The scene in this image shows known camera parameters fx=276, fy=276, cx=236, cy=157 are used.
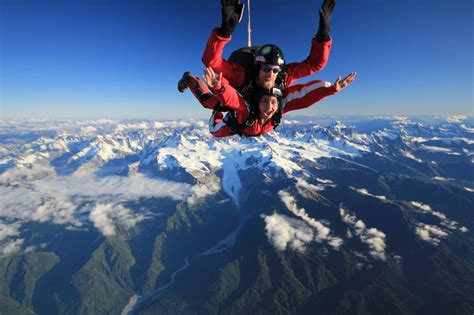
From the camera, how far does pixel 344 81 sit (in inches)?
239

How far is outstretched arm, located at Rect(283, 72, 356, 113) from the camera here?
6.11m

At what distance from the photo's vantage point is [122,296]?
7279 inches

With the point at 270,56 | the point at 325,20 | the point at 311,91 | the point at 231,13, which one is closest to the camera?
the point at 231,13

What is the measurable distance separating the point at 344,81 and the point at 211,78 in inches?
135

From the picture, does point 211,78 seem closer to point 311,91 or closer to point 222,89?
point 222,89

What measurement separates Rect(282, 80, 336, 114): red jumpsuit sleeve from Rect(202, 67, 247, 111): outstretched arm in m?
1.79

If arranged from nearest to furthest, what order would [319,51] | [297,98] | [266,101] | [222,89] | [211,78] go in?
[211,78]
[222,89]
[319,51]
[266,101]
[297,98]

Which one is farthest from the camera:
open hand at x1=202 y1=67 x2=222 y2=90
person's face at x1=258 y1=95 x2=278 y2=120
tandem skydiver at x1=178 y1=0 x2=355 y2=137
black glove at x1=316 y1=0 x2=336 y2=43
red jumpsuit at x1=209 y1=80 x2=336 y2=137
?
red jumpsuit at x1=209 y1=80 x2=336 y2=137

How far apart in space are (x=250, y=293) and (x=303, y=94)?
Answer: 616 ft

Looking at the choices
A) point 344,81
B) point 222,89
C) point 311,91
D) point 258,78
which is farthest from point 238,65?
point 344,81

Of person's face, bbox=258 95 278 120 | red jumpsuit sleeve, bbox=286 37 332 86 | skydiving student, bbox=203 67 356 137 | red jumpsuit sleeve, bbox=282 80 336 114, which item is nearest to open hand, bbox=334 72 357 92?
skydiving student, bbox=203 67 356 137

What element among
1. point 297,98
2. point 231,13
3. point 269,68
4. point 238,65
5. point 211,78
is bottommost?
point 297,98

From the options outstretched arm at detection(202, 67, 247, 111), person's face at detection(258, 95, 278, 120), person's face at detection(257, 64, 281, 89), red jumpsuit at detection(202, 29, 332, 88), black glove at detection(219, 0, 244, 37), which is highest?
black glove at detection(219, 0, 244, 37)

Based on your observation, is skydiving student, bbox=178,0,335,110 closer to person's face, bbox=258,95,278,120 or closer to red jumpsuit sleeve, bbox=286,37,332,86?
red jumpsuit sleeve, bbox=286,37,332,86
